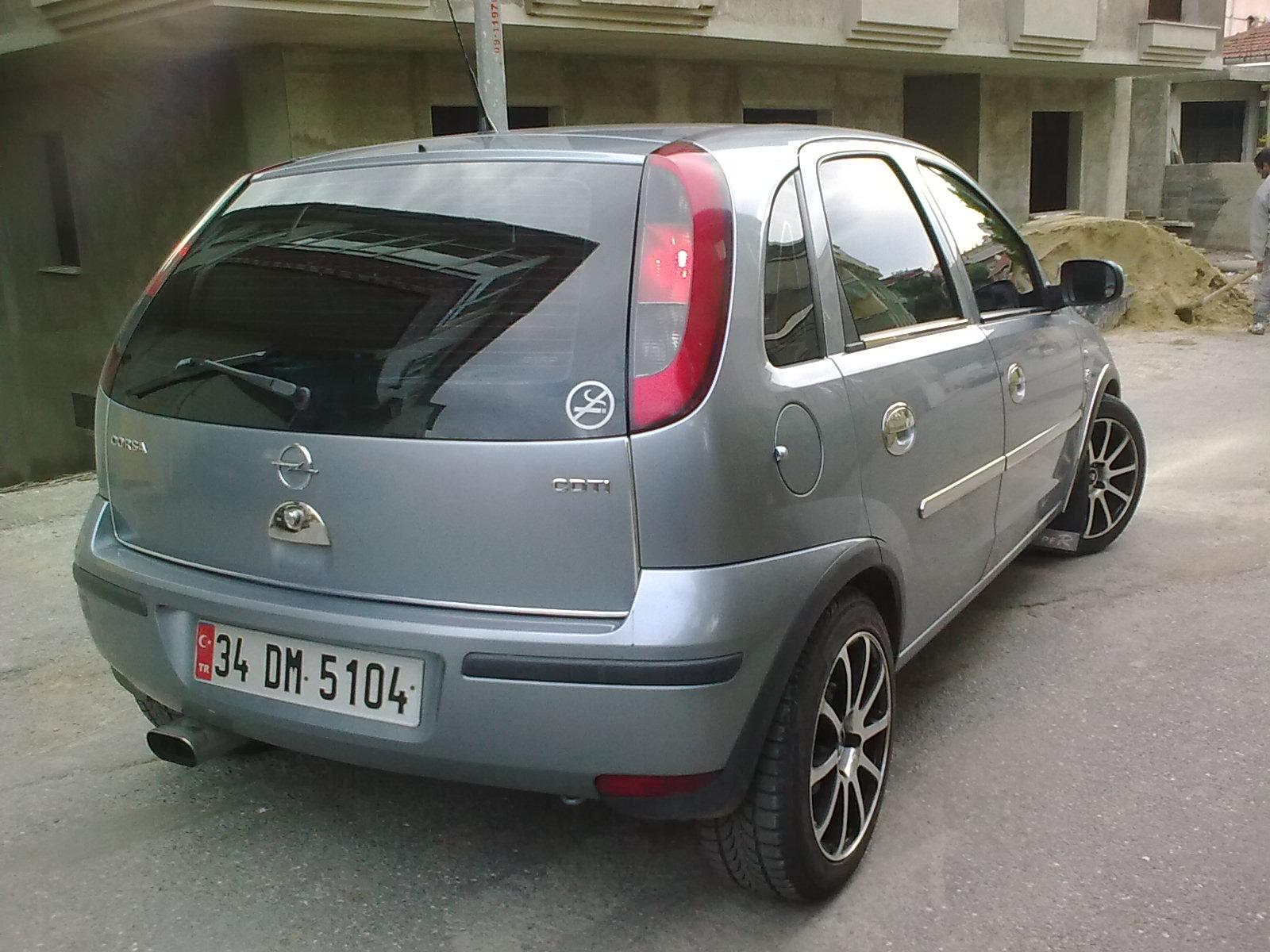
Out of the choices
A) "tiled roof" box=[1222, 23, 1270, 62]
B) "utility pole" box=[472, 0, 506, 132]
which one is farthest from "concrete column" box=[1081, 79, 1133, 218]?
"utility pole" box=[472, 0, 506, 132]

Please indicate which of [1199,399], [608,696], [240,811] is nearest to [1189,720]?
[608,696]

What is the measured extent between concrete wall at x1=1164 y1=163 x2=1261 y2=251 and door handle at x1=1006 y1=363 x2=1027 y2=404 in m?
22.4

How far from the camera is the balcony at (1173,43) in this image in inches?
736

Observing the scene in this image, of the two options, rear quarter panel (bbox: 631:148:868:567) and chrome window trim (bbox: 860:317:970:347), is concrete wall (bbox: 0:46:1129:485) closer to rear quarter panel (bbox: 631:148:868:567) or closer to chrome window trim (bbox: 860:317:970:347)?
chrome window trim (bbox: 860:317:970:347)

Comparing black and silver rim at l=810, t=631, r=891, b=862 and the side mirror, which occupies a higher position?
the side mirror

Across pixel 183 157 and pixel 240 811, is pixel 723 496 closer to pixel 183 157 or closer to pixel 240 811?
pixel 240 811

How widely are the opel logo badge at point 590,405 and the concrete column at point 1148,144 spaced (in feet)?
83.5

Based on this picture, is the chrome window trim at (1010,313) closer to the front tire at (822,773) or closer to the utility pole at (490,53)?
the front tire at (822,773)

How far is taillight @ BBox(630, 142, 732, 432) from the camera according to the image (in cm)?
219

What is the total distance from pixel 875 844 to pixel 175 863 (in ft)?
5.37

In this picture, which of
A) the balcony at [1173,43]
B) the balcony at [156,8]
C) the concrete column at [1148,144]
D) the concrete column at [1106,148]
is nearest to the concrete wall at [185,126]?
the balcony at [156,8]

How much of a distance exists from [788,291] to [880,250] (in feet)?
2.09

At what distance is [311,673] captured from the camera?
238 cm

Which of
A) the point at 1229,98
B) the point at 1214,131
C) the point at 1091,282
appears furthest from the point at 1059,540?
the point at 1214,131
